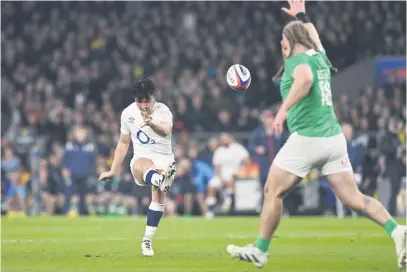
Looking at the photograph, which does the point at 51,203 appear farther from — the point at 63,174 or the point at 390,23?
the point at 390,23

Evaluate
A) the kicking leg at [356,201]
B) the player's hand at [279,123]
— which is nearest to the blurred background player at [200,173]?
the kicking leg at [356,201]

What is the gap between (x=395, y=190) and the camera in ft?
86.5

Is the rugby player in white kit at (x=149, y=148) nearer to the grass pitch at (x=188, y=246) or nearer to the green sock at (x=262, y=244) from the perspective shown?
the grass pitch at (x=188, y=246)

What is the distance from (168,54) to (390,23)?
782 cm

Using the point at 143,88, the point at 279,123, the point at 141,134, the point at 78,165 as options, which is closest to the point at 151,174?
the point at 141,134

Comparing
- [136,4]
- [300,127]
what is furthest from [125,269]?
[136,4]

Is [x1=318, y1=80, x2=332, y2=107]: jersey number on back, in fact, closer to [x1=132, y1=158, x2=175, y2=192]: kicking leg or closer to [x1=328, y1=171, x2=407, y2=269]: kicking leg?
[x1=328, y1=171, x2=407, y2=269]: kicking leg

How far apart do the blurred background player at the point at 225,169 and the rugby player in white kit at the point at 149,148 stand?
13.1 m

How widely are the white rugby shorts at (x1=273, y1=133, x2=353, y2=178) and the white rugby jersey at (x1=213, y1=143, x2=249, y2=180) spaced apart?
16708 mm

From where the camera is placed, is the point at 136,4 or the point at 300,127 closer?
the point at 300,127

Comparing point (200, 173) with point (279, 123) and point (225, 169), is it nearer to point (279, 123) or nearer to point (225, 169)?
point (225, 169)

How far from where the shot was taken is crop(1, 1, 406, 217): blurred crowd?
28.9 m

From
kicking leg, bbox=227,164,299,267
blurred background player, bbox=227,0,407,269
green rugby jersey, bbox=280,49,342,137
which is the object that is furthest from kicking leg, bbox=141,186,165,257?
green rugby jersey, bbox=280,49,342,137

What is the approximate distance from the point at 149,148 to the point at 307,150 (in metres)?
4.12
